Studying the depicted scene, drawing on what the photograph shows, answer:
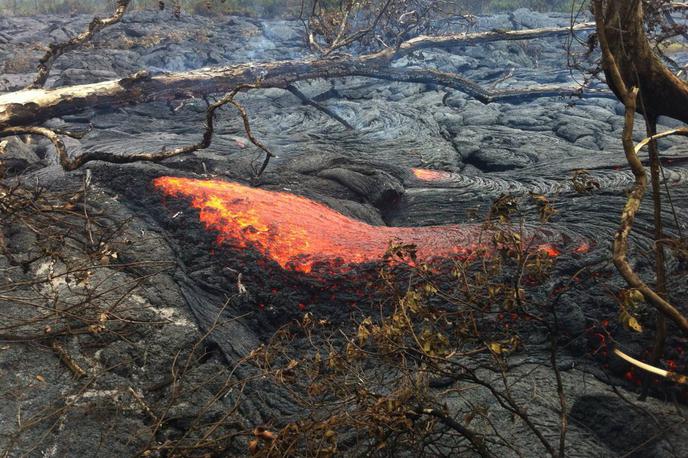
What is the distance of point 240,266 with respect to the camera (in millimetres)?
4367

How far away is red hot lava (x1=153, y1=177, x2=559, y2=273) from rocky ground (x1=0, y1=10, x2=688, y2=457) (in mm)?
187

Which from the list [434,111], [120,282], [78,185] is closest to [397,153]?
[434,111]

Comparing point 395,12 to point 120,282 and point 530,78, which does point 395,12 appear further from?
point 120,282

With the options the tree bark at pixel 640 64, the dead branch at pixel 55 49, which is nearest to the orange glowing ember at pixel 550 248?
the tree bark at pixel 640 64

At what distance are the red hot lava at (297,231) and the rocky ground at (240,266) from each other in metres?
0.19

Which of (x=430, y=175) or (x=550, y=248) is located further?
(x=430, y=175)

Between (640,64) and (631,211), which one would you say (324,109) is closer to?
(640,64)

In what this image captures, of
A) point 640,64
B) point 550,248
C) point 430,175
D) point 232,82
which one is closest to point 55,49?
point 232,82

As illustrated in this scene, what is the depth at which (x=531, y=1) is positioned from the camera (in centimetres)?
2077

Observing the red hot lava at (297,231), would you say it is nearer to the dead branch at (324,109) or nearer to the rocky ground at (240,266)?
the rocky ground at (240,266)

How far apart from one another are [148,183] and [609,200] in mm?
5067

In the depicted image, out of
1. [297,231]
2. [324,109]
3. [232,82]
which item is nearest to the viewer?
[297,231]

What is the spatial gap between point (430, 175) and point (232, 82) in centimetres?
522

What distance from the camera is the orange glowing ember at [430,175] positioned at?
6949mm
